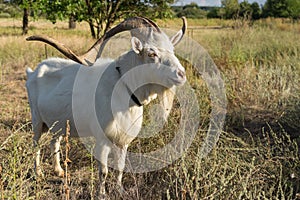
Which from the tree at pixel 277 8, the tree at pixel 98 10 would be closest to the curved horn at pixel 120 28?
the tree at pixel 98 10

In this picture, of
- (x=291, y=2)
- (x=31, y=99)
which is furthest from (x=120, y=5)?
(x=291, y=2)

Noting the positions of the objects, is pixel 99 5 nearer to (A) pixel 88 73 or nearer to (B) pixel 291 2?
(A) pixel 88 73

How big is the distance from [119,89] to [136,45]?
0.45 m

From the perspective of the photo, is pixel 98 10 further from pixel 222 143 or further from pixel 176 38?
pixel 222 143

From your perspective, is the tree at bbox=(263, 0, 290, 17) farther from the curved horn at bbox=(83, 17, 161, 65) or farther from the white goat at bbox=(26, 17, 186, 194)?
the white goat at bbox=(26, 17, 186, 194)

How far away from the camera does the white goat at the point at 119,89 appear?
332cm

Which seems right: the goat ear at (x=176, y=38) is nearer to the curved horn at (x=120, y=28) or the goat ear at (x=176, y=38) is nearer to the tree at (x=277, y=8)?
the curved horn at (x=120, y=28)

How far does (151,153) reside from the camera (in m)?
→ 4.16

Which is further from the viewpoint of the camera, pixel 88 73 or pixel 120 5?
pixel 120 5

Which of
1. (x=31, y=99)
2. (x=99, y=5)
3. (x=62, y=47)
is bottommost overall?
(x=31, y=99)

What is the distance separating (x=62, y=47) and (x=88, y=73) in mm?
492

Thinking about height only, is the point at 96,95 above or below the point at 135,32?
below

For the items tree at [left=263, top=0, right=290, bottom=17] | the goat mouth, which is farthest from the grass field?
tree at [left=263, top=0, right=290, bottom=17]

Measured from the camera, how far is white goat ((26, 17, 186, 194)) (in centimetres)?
332
